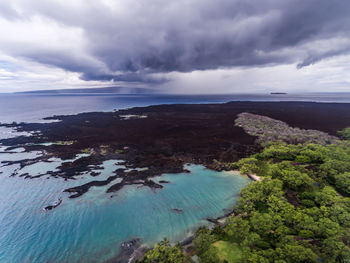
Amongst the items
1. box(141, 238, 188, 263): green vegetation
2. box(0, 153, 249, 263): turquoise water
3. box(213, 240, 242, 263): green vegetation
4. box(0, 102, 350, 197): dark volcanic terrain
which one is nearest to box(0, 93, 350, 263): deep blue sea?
box(0, 153, 249, 263): turquoise water

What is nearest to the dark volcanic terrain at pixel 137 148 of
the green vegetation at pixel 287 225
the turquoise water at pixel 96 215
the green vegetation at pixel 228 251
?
the turquoise water at pixel 96 215

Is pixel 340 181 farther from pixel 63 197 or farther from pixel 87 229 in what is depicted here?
pixel 63 197

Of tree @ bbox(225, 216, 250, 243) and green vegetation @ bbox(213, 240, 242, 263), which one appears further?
tree @ bbox(225, 216, 250, 243)

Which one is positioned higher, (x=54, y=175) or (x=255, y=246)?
(x=255, y=246)

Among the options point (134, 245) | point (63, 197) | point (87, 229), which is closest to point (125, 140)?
point (63, 197)

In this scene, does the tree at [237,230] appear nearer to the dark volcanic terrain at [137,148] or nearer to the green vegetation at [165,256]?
the green vegetation at [165,256]

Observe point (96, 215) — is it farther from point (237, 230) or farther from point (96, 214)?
point (237, 230)

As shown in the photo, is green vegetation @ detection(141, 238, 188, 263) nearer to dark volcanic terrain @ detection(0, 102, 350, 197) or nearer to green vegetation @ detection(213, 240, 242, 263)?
green vegetation @ detection(213, 240, 242, 263)
